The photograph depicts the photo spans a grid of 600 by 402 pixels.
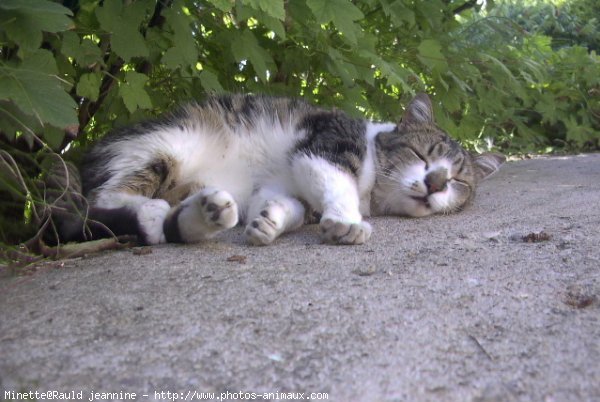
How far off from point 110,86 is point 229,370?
2.08m

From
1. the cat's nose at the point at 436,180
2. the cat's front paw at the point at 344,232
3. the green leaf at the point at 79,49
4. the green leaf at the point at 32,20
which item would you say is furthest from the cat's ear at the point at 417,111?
the green leaf at the point at 32,20

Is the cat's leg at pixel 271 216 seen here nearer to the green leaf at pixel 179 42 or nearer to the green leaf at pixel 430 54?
the green leaf at pixel 179 42

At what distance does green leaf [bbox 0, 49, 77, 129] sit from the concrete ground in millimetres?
452

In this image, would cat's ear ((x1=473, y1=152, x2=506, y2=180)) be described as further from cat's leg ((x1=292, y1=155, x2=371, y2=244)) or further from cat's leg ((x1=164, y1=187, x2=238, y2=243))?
cat's leg ((x1=164, y1=187, x2=238, y2=243))

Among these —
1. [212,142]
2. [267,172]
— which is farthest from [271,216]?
[212,142]

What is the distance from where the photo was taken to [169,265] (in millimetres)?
1761

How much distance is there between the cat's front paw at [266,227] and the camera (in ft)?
6.95

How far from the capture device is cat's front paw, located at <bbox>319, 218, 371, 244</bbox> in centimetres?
212

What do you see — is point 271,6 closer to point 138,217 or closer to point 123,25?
point 123,25

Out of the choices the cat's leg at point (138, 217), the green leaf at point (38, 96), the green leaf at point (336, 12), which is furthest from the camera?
the cat's leg at point (138, 217)

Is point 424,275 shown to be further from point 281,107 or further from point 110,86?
point 110,86

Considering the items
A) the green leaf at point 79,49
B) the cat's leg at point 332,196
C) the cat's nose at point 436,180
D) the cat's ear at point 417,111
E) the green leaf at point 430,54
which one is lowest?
the cat's nose at point 436,180

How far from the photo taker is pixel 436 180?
2805mm

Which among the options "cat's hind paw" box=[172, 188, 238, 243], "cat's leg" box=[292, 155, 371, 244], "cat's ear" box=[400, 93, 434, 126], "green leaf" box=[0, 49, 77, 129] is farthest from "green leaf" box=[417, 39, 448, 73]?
"green leaf" box=[0, 49, 77, 129]
